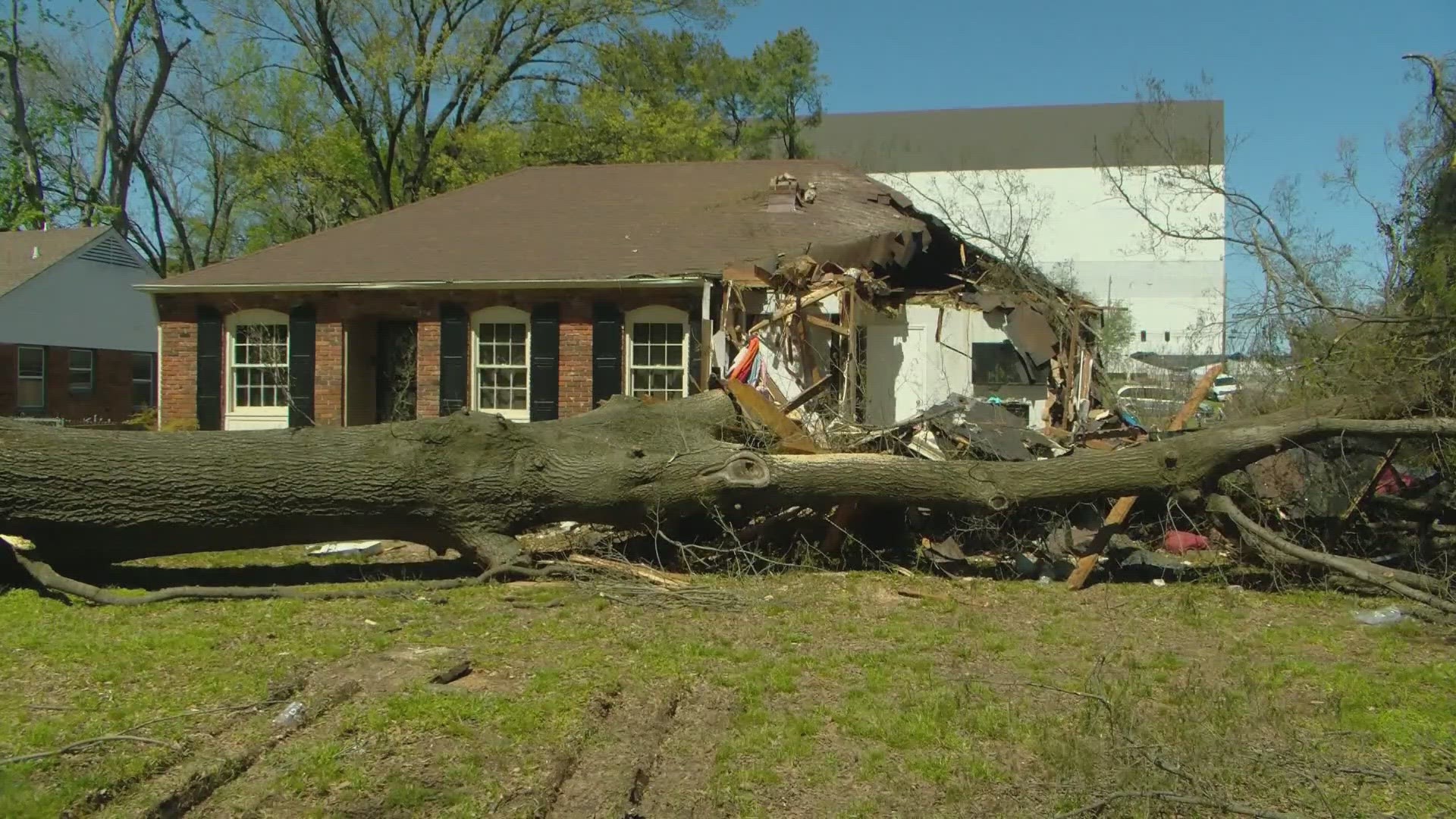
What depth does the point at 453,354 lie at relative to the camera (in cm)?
1555

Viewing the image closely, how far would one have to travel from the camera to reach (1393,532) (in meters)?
8.91

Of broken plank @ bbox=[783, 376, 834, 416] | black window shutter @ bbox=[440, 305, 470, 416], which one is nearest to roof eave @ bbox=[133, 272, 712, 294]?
black window shutter @ bbox=[440, 305, 470, 416]

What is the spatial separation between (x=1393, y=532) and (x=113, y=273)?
3079 centimetres

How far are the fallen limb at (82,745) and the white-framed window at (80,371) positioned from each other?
27.5m

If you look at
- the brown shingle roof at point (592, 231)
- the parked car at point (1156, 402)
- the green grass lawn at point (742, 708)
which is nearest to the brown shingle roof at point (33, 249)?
the brown shingle roof at point (592, 231)

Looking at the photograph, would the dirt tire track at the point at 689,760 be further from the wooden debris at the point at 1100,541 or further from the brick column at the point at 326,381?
the brick column at the point at 326,381

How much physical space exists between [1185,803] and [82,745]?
421 cm

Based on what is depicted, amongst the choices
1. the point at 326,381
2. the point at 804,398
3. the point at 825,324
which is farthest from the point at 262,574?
the point at 326,381

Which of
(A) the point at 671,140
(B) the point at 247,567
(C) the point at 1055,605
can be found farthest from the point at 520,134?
(C) the point at 1055,605

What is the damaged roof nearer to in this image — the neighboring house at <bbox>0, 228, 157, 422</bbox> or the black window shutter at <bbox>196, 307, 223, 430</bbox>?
the neighboring house at <bbox>0, 228, 157, 422</bbox>

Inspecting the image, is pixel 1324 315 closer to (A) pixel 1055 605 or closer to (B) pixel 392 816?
(A) pixel 1055 605

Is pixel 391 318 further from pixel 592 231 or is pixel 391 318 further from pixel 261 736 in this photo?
pixel 261 736

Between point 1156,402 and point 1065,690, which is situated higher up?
point 1156,402

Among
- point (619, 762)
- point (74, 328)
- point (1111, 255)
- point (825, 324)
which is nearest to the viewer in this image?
point (619, 762)
